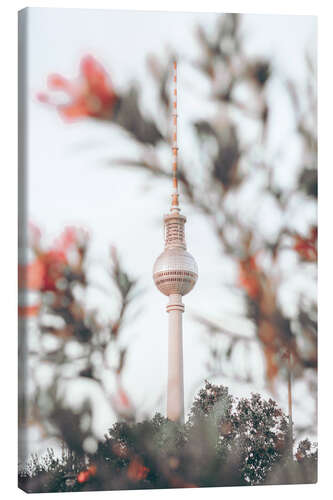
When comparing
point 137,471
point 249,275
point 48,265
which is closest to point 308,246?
point 249,275

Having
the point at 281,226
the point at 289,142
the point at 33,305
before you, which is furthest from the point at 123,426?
the point at 289,142

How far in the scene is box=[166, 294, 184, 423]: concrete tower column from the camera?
11.2 meters

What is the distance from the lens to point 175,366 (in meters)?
11.4

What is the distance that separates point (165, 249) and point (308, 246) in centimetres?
134

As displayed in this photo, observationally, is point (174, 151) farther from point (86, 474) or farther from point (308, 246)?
point (86, 474)

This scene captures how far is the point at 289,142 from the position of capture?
11.3 meters

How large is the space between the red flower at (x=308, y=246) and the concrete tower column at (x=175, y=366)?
3.99 ft

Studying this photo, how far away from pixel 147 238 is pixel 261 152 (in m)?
1.32

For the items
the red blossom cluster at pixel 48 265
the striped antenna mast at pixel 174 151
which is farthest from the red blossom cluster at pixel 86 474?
the striped antenna mast at pixel 174 151

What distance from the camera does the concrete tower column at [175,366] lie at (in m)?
11.2

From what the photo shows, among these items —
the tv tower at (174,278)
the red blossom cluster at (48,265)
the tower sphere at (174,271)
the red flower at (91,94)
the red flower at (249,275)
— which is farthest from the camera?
the tower sphere at (174,271)

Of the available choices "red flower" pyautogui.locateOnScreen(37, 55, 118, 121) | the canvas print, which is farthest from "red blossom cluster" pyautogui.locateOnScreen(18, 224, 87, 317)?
"red flower" pyautogui.locateOnScreen(37, 55, 118, 121)

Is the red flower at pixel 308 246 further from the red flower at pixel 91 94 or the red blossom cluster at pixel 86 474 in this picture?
the red blossom cluster at pixel 86 474

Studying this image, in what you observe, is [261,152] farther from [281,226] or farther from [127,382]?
[127,382]
